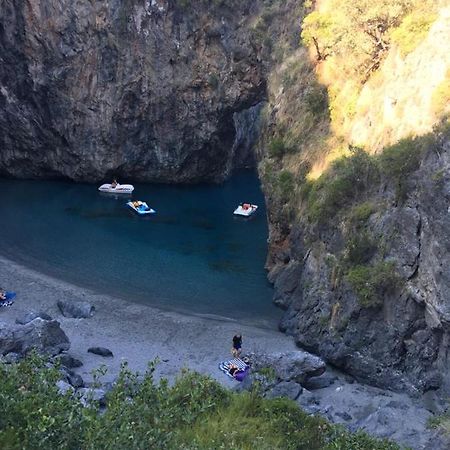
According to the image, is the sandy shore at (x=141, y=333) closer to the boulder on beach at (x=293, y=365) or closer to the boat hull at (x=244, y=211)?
the boulder on beach at (x=293, y=365)

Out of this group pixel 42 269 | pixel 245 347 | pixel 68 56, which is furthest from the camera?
pixel 68 56

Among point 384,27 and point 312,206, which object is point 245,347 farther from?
point 384,27

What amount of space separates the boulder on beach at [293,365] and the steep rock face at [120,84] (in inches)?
1137

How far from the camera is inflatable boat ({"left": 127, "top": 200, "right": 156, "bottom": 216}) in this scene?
43381 millimetres

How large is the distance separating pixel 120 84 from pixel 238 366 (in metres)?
33.3

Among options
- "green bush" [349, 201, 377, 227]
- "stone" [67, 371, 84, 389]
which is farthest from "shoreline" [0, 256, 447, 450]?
"green bush" [349, 201, 377, 227]

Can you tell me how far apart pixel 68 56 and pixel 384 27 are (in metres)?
29.4

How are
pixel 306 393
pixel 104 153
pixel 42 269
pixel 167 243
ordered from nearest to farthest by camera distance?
pixel 306 393, pixel 42 269, pixel 167 243, pixel 104 153

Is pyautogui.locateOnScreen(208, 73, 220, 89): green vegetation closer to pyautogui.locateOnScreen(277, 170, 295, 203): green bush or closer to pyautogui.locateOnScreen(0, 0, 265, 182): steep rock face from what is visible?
pyautogui.locateOnScreen(0, 0, 265, 182): steep rock face

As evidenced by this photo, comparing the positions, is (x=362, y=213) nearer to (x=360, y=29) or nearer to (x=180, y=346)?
(x=180, y=346)

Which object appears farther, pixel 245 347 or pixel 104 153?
pixel 104 153

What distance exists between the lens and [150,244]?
37.0 meters

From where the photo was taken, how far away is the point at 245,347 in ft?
80.3

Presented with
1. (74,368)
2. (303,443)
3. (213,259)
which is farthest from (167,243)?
(303,443)
